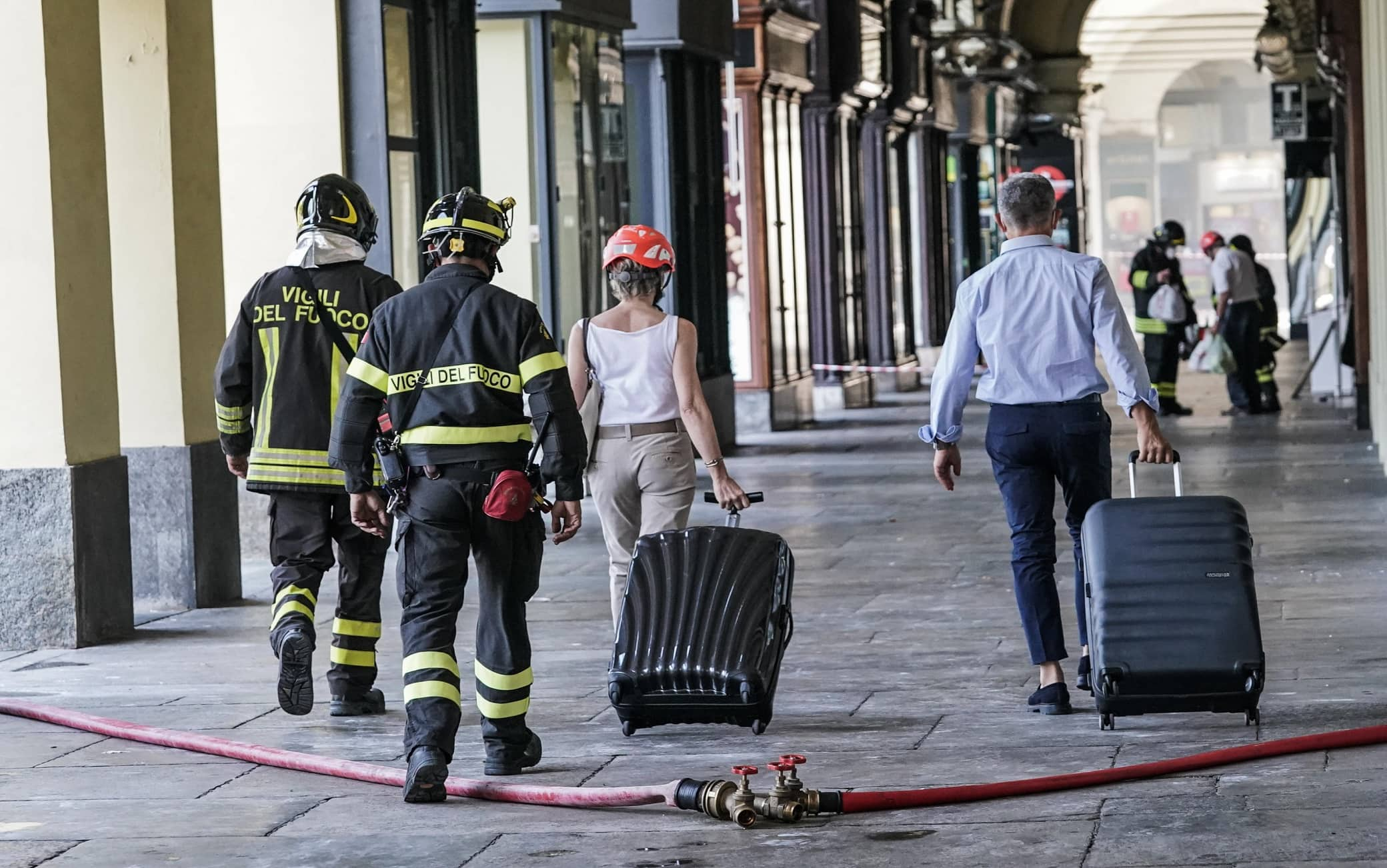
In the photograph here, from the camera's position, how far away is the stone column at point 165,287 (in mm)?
10328

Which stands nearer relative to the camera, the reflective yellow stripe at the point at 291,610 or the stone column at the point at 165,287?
the reflective yellow stripe at the point at 291,610

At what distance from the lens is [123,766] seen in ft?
22.1

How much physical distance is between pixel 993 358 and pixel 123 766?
2.89 meters

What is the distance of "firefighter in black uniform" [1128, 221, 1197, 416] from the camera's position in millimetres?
20203

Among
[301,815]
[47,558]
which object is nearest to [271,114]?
[47,558]

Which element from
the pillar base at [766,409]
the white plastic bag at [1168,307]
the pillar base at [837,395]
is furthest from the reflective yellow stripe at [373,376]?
the pillar base at [837,395]

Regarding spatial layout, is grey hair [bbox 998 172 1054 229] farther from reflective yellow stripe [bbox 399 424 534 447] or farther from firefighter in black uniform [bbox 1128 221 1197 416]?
firefighter in black uniform [bbox 1128 221 1197 416]

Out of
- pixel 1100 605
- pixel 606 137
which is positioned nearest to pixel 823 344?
pixel 606 137

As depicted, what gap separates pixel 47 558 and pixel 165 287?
173 centimetres

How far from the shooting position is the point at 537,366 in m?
6.12

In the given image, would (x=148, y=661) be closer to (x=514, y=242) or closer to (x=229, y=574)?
(x=229, y=574)

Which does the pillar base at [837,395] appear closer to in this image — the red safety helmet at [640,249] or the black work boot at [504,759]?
the red safety helmet at [640,249]

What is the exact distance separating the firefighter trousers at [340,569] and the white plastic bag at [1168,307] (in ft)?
Result: 44.5

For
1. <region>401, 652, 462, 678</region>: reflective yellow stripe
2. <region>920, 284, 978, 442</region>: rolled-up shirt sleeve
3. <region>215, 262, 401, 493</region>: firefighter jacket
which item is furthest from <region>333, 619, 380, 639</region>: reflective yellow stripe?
<region>920, 284, 978, 442</region>: rolled-up shirt sleeve
